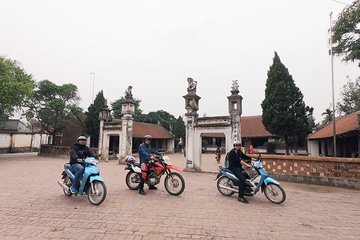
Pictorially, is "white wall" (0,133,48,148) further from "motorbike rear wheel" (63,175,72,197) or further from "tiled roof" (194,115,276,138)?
"motorbike rear wheel" (63,175,72,197)

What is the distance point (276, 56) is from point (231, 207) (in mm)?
20790

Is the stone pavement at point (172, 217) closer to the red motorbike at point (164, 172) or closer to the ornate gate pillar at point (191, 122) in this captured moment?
the red motorbike at point (164, 172)

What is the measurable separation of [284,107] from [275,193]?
16.9 m

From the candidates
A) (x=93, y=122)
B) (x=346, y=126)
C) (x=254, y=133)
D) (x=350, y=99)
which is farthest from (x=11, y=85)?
(x=350, y=99)

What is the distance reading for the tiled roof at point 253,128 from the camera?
97.5 ft

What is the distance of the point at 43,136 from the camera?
37.2 metres

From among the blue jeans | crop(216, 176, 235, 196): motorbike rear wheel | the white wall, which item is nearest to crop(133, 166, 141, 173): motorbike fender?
the blue jeans

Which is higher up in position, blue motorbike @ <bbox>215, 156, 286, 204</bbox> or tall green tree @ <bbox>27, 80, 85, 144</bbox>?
tall green tree @ <bbox>27, 80, 85, 144</bbox>

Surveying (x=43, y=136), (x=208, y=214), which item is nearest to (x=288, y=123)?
(x=208, y=214)

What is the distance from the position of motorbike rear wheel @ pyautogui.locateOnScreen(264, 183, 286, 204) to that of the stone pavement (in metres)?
0.17

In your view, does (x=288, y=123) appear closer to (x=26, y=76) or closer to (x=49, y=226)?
(x=49, y=226)

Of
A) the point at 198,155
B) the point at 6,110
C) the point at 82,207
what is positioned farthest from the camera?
the point at 6,110

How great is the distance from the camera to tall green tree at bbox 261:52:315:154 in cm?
2073

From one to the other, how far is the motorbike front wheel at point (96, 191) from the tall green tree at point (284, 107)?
1897 cm
